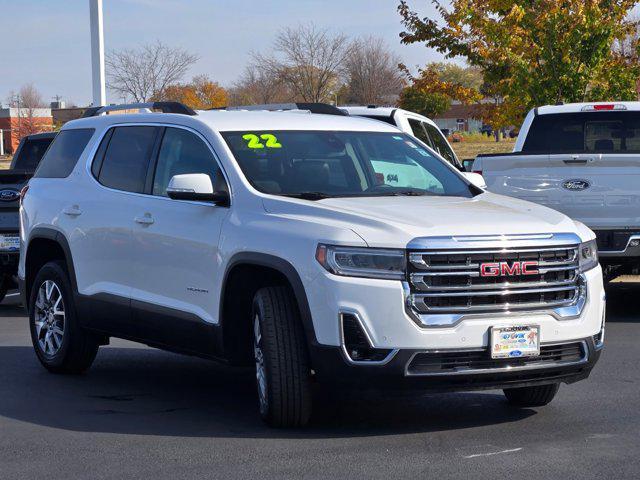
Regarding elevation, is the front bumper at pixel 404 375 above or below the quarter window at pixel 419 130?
below

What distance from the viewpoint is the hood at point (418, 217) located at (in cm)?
636

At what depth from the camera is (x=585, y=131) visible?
13.3m

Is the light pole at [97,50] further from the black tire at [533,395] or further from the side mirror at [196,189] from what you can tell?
the black tire at [533,395]

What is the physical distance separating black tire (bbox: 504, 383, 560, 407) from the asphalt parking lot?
0.07m

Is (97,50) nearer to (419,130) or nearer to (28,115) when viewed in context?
(419,130)

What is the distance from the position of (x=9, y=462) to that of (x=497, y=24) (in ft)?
52.9

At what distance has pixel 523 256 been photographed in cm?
648

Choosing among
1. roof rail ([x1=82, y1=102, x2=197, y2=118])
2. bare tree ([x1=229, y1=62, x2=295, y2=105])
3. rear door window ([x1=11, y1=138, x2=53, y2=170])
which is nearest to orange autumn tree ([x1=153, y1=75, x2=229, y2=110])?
bare tree ([x1=229, y1=62, x2=295, y2=105])

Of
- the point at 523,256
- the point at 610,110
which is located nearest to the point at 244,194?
the point at 523,256

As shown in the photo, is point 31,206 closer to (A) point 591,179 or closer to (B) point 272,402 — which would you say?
(B) point 272,402

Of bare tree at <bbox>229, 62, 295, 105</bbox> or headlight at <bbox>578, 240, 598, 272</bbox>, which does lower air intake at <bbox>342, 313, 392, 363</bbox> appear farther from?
bare tree at <bbox>229, 62, 295, 105</bbox>

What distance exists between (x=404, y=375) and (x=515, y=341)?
0.63m

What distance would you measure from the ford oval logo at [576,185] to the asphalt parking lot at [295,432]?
2390 millimetres

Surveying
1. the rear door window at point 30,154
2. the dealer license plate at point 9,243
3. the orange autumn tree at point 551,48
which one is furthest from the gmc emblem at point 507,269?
the orange autumn tree at point 551,48
